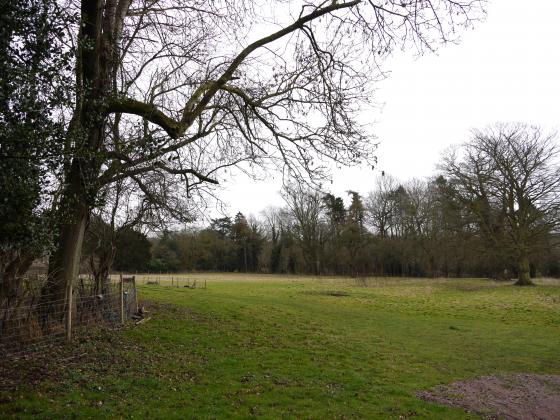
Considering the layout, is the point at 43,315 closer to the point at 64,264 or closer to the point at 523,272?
the point at 64,264

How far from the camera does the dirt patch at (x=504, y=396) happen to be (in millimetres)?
7164

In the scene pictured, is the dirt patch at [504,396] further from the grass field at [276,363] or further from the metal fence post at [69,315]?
the metal fence post at [69,315]

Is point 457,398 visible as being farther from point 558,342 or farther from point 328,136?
point 558,342

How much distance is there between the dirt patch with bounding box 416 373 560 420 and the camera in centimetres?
716

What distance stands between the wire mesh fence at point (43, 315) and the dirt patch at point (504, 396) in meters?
7.23

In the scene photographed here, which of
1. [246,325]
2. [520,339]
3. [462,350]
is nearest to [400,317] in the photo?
[520,339]

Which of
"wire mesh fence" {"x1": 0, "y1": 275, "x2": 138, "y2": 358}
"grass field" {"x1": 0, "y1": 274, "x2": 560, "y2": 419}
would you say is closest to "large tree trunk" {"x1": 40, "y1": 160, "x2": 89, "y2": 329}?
"wire mesh fence" {"x1": 0, "y1": 275, "x2": 138, "y2": 358}

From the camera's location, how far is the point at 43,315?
352 inches

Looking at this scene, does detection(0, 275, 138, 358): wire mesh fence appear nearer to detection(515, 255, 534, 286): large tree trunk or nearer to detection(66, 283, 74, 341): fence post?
detection(66, 283, 74, 341): fence post

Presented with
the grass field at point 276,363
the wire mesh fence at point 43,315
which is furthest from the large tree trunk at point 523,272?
the wire mesh fence at point 43,315

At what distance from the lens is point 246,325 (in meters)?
13.8

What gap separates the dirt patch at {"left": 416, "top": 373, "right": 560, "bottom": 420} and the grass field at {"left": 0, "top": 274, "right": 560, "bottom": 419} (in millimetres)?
422

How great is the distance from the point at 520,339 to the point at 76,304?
14207mm

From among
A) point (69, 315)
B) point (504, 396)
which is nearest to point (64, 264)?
point (69, 315)
